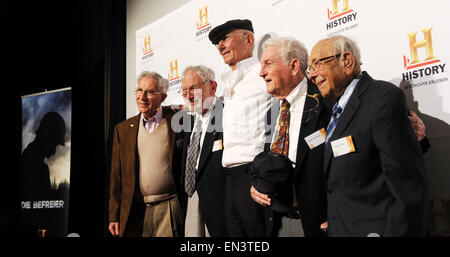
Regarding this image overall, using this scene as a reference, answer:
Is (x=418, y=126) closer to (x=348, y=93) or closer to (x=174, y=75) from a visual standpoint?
(x=348, y=93)

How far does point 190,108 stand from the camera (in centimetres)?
369

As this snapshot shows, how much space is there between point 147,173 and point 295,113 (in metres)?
1.57

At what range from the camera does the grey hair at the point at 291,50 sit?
2.93 m

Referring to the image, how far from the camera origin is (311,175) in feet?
8.54

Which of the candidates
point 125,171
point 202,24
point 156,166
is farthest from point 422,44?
point 125,171

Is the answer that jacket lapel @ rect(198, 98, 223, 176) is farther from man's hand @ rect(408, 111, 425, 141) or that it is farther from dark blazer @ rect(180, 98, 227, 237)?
man's hand @ rect(408, 111, 425, 141)

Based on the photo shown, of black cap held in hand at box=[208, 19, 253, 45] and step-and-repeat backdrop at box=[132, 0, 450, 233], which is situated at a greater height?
black cap held in hand at box=[208, 19, 253, 45]

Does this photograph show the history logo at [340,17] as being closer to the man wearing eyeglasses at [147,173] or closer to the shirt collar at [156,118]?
the man wearing eyeglasses at [147,173]

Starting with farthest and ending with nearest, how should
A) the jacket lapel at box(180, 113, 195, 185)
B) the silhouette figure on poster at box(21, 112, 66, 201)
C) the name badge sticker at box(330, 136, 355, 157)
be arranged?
1. the silhouette figure on poster at box(21, 112, 66, 201)
2. the jacket lapel at box(180, 113, 195, 185)
3. the name badge sticker at box(330, 136, 355, 157)

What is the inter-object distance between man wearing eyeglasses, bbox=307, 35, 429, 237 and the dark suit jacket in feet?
5.47

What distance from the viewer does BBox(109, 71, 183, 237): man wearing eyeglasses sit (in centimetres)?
368

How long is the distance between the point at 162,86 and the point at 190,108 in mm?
648

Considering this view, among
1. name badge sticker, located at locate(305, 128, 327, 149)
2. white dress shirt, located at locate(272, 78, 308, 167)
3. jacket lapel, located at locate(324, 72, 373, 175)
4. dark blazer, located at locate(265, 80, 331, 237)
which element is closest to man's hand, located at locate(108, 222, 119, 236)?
dark blazer, located at locate(265, 80, 331, 237)

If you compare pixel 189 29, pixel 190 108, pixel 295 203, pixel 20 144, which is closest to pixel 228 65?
pixel 190 108
